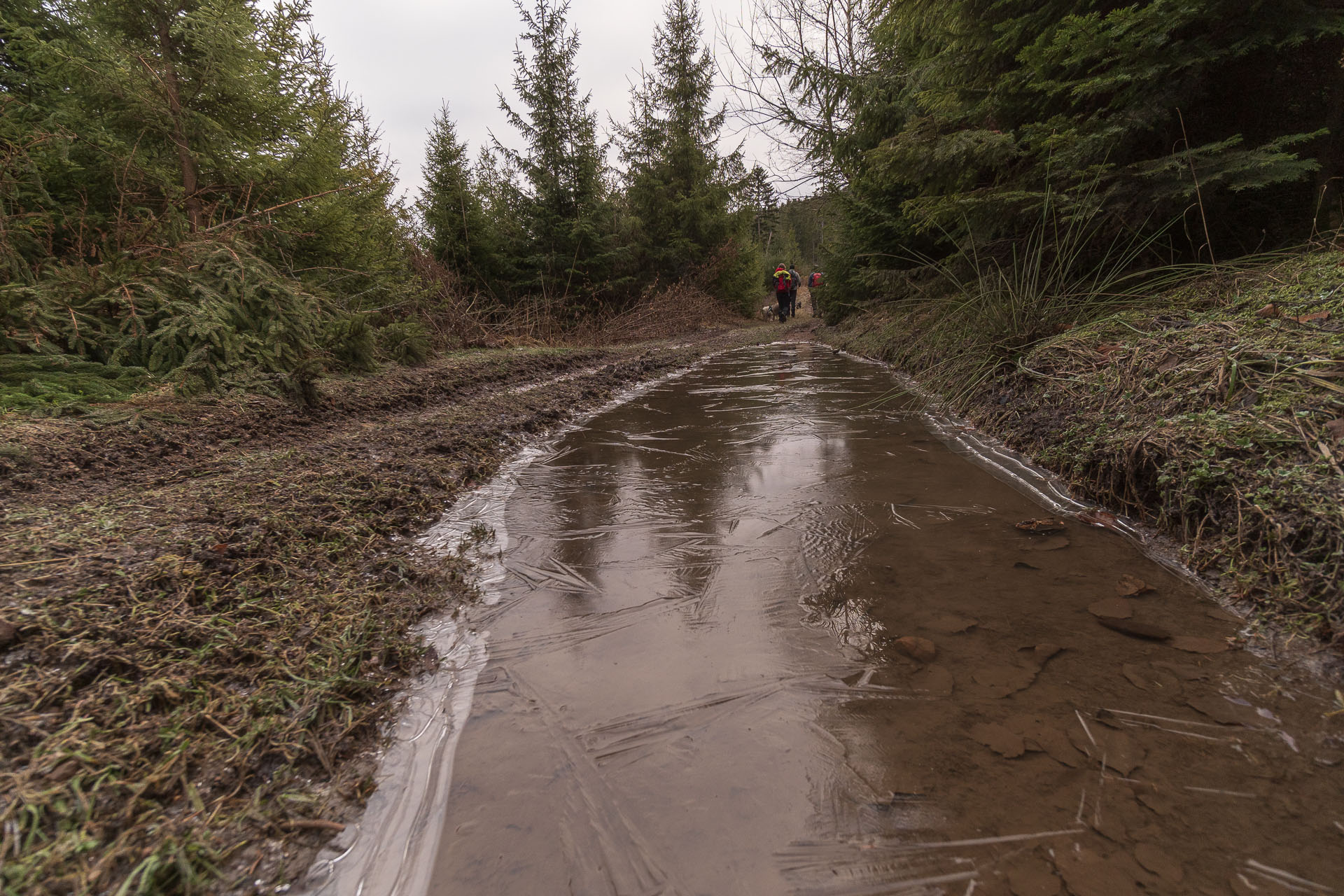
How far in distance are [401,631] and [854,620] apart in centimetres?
157

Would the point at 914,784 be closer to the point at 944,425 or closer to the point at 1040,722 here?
the point at 1040,722

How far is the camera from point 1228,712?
1.45 meters

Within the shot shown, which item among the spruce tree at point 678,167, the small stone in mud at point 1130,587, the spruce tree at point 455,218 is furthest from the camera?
the spruce tree at point 678,167

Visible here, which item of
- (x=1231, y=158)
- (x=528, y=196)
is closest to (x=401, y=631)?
(x=1231, y=158)

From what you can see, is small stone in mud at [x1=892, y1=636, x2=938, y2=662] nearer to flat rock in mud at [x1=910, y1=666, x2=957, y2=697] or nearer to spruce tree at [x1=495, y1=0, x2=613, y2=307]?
flat rock in mud at [x1=910, y1=666, x2=957, y2=697]

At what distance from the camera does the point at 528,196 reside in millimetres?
14133

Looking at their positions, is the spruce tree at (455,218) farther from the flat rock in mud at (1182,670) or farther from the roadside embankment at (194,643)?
the flat rock in mud at (1182,670)

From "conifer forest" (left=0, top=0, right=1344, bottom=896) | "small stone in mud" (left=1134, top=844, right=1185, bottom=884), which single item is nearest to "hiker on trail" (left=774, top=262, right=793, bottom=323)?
"conifer forest" (left=0, top=0, right=1344, bottom=896)

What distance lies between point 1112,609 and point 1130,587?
0.20 m

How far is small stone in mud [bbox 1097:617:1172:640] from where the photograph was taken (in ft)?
5.87

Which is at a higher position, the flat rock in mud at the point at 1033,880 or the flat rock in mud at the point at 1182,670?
the flat rock in mud at the point at 1033,880

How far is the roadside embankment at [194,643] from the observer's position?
3.61 ft

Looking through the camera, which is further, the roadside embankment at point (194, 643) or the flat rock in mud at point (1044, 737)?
the flat rock in mud at point (1044, 737)

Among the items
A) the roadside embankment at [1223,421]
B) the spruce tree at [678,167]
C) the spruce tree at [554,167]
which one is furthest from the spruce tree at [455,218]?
the roadside embankment at [1223,421]
